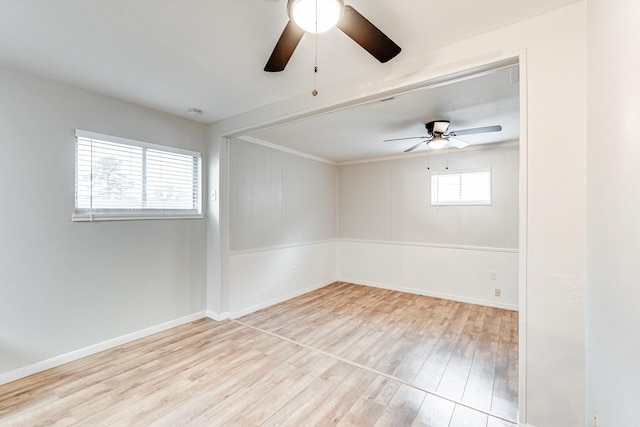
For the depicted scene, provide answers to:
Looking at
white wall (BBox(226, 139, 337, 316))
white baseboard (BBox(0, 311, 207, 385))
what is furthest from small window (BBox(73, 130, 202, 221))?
white baseboard (BBox(0, 311, 207, 385))

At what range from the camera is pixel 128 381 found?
2.22 m

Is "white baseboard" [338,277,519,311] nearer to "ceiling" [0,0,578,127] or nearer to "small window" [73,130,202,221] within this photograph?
"small window" [73,130,202,221]

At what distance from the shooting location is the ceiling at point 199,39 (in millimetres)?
1545

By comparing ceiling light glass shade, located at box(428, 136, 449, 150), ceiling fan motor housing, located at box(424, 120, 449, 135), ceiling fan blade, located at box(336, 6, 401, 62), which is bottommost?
ceiling light glass shade, located at box(428, 136, 449, 150)

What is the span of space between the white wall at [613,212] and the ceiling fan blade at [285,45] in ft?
4.04

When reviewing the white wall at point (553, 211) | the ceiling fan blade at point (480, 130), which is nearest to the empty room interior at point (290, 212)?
the white wall at point (553, 211)

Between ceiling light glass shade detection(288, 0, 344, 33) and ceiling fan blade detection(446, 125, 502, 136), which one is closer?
ceiling light glass shade detection(288, 0, 344, 33)

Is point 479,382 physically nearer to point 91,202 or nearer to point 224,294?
point 224,294

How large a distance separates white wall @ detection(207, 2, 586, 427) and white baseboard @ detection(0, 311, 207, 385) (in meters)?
3.34

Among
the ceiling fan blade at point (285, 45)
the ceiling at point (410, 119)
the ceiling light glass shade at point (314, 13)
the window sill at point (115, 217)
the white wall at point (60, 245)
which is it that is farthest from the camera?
the window sill at point (115, 217)

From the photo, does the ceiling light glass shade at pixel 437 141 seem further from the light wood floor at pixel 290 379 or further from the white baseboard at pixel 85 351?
the white baseboard at pixel 85 351

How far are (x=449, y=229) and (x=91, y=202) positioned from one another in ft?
15.4

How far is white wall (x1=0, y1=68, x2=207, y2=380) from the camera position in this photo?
2.22m

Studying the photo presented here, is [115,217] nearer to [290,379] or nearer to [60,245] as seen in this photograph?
[60,245]
